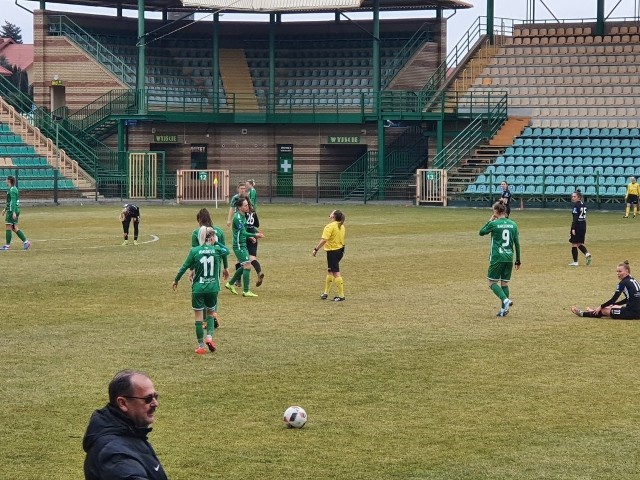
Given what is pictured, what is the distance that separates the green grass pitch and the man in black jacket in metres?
4.33

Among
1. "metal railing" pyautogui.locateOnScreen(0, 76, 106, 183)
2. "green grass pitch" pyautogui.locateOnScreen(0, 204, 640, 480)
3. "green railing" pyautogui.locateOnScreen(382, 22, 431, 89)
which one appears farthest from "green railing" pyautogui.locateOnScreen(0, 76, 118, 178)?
"green grass pitch" pyautogui.locateOnScreen(0, 204, 640, 480)

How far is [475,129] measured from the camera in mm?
56750

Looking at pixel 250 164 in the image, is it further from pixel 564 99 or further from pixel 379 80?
pixel 564 99

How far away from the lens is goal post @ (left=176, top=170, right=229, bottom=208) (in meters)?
56.6

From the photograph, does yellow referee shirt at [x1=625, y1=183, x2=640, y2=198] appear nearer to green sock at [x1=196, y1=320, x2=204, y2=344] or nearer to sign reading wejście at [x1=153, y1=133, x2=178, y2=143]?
sign reading wejście at [x1=153, y1=133, x2=178, y2=143]

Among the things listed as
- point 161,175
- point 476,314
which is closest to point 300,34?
point 161,175

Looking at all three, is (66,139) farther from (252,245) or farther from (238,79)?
(252,245)

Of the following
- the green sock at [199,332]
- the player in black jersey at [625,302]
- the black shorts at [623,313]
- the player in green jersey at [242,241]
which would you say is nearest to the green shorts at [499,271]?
the player in black jersey at [625,302]

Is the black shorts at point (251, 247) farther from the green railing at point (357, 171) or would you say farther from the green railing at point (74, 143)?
the green railing at point (74, 143)

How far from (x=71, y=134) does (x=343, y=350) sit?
4498 centimetres

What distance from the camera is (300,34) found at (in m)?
65.9

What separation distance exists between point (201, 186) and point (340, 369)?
1696 inches

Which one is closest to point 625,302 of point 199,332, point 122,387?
point 199,332

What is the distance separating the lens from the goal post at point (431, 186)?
53562 mm
